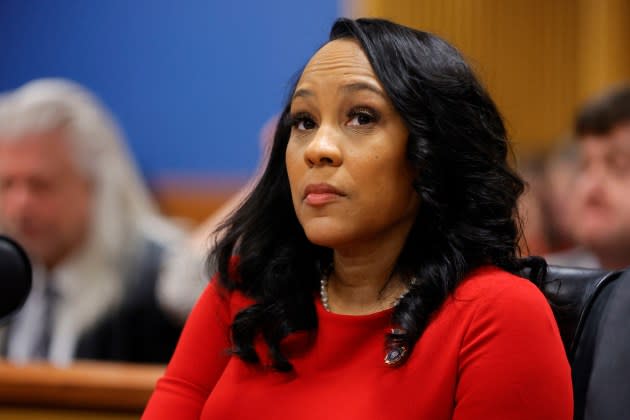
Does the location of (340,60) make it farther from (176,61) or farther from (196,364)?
(176,61)

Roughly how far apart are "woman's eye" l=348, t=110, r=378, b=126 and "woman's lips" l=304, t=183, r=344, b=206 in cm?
10

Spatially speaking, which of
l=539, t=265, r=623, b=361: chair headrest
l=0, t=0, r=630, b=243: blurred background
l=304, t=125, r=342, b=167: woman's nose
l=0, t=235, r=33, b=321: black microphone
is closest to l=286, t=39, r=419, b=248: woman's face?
l=304, t=125, r=342, b=167: woman's nose

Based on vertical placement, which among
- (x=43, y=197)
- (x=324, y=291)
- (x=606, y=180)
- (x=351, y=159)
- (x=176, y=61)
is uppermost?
(x=351, y=159)

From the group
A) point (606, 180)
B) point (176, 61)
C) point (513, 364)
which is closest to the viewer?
point (513, 364)

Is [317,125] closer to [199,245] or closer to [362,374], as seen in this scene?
[362,374]

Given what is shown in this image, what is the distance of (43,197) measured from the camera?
10.7 ft

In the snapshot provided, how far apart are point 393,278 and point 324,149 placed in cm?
25

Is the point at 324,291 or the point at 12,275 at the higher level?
the point at 12,275

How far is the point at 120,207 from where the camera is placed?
3311mm

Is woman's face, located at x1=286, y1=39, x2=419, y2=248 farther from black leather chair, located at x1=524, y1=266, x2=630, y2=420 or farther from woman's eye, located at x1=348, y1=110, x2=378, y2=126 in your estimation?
black leather chair, located at x1=524, y1=266, x2=630, y2=420

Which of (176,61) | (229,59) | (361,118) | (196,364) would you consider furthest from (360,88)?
(176,61)

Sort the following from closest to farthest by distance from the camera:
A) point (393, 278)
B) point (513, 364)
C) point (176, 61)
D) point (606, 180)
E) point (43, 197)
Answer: point (513, 364) < point (393, 278) < point (606, 180) < point (43, 197) < point (176, 61)

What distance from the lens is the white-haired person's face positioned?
10.6 feet

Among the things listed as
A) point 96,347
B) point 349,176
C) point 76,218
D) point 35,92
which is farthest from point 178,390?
point 35,92
